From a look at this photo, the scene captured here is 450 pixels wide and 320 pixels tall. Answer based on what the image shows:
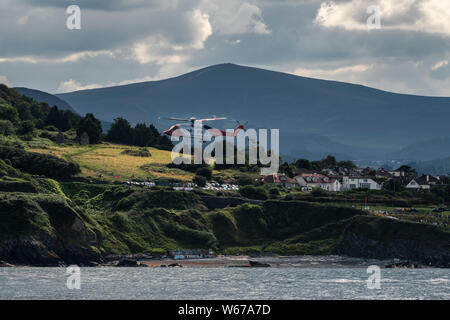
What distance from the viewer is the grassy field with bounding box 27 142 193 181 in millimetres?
158625

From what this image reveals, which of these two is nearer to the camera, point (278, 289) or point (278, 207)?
point (278, 289)

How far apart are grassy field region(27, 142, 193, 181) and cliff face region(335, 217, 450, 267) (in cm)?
5259

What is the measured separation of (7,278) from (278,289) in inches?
1135

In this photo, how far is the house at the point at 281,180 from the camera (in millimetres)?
176375

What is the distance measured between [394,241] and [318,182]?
71807 mm

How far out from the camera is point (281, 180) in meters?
180

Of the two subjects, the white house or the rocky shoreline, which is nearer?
the rocky shoreline

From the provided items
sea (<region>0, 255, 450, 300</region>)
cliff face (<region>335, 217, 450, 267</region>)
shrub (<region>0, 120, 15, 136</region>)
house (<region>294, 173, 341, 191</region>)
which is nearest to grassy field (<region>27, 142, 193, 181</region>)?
shrub (<region>0, 120, 15, 136</region>)

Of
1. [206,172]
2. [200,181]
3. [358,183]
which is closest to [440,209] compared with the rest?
[200,181]

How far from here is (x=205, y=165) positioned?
591 feet

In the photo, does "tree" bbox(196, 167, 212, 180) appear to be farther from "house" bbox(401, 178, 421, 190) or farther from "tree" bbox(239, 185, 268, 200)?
"house" bbox(401, 178, 421, 190)

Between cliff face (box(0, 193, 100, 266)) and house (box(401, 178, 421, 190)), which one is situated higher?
house (box(401, 178, 421, 190))
